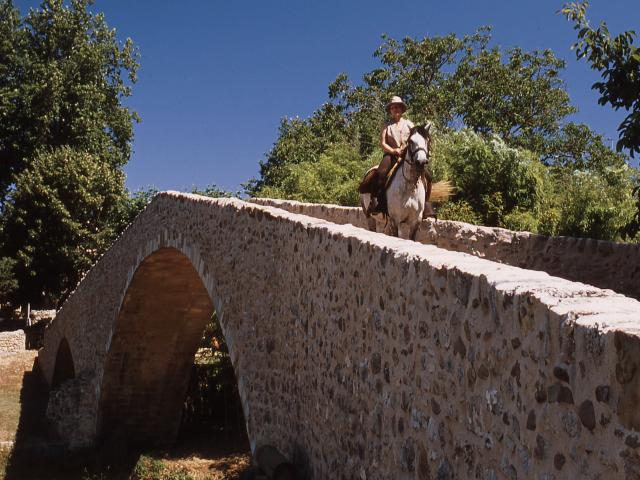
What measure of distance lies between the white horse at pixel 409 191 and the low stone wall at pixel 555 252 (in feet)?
3.86

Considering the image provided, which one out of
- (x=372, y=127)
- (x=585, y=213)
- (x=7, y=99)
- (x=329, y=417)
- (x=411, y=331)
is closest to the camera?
(x=411, y=331)

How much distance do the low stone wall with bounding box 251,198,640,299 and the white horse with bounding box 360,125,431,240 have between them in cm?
118

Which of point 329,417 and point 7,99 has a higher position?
point 7,99

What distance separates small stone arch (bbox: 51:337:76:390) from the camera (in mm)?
22469

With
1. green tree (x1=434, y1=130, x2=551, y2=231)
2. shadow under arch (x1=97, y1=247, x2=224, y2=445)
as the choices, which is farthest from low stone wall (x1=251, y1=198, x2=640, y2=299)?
green tree (x1=434, y1=130, x2=551, y2=231)

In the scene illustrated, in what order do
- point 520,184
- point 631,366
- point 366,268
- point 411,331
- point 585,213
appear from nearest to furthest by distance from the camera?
point 631,366, point 411,331, point 366,268, point 585,213, point 520,184

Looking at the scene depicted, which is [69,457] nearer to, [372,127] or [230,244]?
[230,244]

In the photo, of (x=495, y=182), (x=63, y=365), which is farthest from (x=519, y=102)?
(x=63, y=365)

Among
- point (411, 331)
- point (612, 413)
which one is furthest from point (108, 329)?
point (612, 413)

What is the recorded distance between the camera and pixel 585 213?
15.8 meters

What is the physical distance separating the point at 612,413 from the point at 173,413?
17494 millimetres

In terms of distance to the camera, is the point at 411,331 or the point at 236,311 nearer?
the point at 411,331

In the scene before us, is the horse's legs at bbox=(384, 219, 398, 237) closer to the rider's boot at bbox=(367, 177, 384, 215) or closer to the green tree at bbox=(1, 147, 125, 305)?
the rider's boot at bbox=(367, 177, 384, 215)

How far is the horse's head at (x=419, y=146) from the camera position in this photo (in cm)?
815
